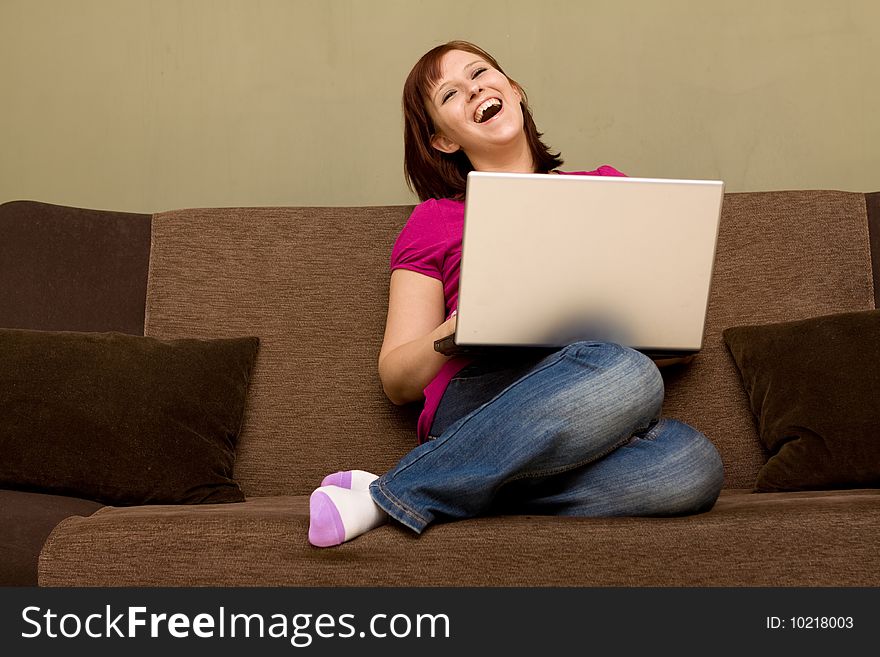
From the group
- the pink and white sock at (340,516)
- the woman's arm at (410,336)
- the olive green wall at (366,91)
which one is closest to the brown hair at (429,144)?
Answer: the woman's arm at (410,336)

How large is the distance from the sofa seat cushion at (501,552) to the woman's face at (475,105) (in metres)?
0.85

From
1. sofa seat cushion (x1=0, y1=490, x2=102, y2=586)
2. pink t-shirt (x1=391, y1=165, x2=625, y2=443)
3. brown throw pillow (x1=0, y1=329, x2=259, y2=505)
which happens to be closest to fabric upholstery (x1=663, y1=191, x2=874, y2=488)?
pink t-shirt (x1=391, y1=165, x2=625, y2=443)

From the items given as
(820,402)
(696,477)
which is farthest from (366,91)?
(696,477)

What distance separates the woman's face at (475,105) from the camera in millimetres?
1840

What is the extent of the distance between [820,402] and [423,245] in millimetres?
707

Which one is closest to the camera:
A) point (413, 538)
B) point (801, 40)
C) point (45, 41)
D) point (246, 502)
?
point (413, 538)

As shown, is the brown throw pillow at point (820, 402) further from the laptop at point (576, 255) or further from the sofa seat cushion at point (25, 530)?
the sofa seat cushion at point (25, 530)

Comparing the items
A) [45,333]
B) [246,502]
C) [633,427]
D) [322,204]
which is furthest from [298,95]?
[633,427]

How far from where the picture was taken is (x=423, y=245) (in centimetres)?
174

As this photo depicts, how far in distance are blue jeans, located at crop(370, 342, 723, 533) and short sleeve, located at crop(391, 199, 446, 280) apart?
433 millimetres

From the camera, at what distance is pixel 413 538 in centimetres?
119
